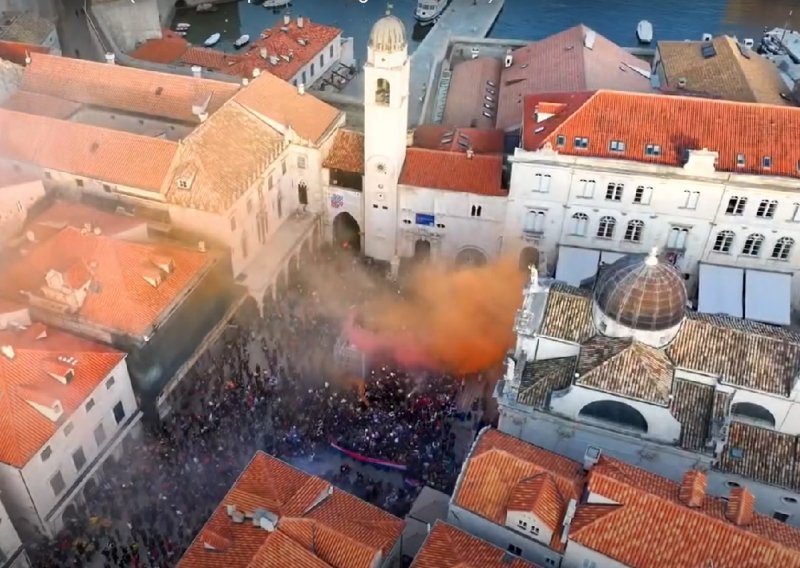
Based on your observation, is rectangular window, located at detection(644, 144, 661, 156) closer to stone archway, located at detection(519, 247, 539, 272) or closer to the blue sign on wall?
stone archway, located at detection(519, 247, 539, 272)

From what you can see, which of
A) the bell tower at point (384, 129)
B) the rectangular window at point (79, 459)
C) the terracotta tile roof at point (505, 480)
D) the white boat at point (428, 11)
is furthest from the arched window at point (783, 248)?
the white boat at point (428, 11)

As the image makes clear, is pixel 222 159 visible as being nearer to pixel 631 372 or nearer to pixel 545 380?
pixel 545 380

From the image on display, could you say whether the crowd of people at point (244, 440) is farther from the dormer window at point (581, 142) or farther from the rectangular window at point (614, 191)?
the dormer window at point (581, 142)

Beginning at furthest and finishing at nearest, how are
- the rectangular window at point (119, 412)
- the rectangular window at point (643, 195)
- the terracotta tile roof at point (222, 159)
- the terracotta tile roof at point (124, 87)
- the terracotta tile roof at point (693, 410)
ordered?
the terracotta tile roof at point (124, 87), the rectangular window at point (643, 195), the terracotta tile roof at point (222, 159), the rectangular window at point (119, 412), the terracotta tile roof at point (693, 410)

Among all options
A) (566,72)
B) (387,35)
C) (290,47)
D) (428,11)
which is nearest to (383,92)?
(387,35)

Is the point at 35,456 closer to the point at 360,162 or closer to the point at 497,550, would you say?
the point at 497,550
